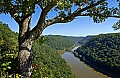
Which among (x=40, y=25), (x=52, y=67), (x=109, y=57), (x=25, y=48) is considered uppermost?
(x=40, y=25)

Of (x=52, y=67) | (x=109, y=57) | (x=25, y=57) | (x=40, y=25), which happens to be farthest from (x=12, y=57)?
(x=109, y=57)

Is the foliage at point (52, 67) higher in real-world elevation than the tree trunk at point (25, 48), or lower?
lower

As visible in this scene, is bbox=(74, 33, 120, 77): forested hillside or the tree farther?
bbox=(74, 33, 120, 77): forested hillside

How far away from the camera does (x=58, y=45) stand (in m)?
196

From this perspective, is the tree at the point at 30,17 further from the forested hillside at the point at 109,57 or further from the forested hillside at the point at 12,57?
the forested hillside at the point at 109,57

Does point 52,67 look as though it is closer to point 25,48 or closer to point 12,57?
point 12,57

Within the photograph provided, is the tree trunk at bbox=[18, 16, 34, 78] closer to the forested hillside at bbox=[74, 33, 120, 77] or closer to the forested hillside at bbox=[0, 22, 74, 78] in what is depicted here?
the forested hillside at bbox=[0, 22, 74, 78]

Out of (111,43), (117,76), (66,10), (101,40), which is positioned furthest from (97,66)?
(66,10)

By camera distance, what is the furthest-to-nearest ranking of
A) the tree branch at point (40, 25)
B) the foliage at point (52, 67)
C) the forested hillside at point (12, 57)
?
1. the foliage at point (52, 67)
2. the forested hillside at point (12, 57)
3. the tree branch at point (40, 25)

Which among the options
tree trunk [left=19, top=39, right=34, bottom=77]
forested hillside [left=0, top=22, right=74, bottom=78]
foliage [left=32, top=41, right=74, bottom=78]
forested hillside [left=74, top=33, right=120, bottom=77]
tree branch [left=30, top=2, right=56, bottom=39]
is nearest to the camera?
tree branch [left=30, top=2, right=56, bottom=39]

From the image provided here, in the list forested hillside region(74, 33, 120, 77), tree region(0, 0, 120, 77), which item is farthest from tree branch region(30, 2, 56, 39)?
forested hillside region(74, 33, 120, 77)

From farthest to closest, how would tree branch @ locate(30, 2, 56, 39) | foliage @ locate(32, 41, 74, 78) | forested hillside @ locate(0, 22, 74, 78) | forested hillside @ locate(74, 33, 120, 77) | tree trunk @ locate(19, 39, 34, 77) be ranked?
1. forested hillside @ locate(74, 33, 120, 77)
2. foliage @ locate(32, 41, 74, 78)
3. forested hillside @ locate(0, 22, 74, 78)
4. tree trunk @ locate(19, 39, 34, 77)
5. tree branch @ locate(30, 2, 56, 39)

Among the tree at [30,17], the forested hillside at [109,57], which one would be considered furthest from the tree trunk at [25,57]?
the forested hillside at [109,57]

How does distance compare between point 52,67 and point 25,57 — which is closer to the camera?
point 25,57
